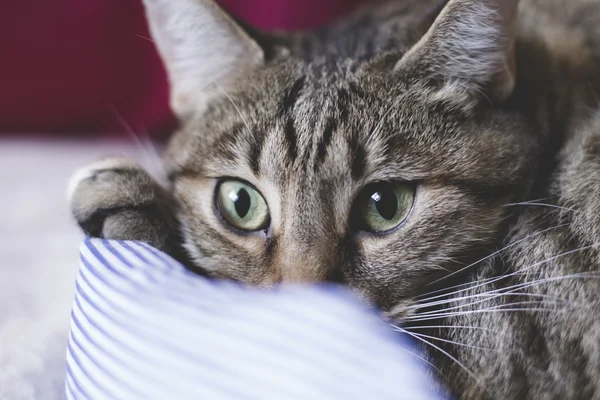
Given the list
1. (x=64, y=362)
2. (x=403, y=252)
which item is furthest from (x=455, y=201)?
(x=64, y=362)

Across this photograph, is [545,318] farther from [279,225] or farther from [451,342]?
[279,225]

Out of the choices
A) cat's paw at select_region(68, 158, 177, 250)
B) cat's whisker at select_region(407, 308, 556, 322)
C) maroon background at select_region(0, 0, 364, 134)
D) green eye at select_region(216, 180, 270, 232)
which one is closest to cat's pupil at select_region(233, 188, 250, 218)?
green eye at select_region(216, 180, 270, 232)

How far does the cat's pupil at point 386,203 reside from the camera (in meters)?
0.90

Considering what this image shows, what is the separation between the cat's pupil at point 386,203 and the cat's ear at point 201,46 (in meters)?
0.32

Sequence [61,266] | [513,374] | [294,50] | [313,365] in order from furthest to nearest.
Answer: [61,266], [294,50], [513,374], [313,365]

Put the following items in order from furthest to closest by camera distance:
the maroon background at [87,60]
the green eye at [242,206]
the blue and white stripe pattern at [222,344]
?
the maroon background at [87,60] → the green eye at [242,206] → the blue and white stripe pattern at [222,344]

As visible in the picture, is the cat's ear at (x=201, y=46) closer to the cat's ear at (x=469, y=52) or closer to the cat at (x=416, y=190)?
the cat at (x=416, y=190)

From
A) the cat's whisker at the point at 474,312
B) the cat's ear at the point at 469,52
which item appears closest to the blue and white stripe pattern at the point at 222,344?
the cat's whisker at the point at 474,312

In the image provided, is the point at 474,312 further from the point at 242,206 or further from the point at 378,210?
the point at 242,206

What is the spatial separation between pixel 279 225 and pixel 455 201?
9.8 inches

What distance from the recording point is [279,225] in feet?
2.93

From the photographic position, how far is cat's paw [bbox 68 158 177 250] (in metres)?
0.94

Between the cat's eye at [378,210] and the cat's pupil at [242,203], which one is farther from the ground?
the cat's eye at [378,210]

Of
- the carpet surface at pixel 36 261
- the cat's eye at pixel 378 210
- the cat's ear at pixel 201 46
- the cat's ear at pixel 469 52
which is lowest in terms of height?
the carpet surface at pixel 36 261
